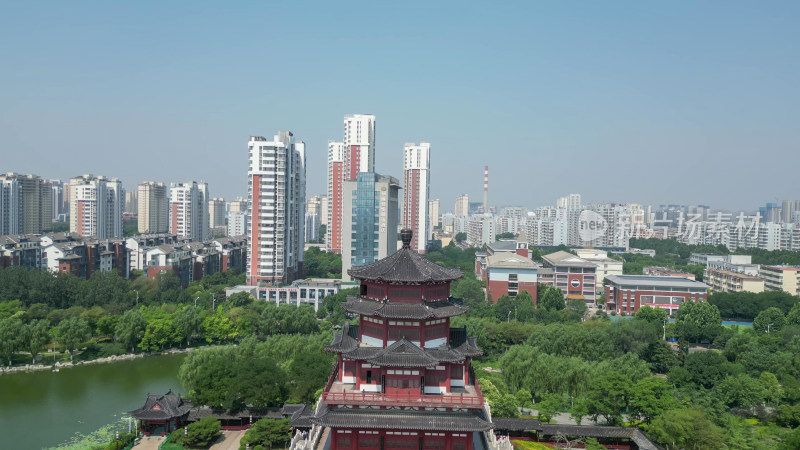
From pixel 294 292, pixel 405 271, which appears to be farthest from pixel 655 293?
pixel 405 271

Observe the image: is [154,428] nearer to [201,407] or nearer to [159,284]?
[201,407]

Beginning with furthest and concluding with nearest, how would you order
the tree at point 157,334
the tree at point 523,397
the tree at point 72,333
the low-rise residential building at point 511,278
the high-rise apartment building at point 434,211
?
the high-rise apartment building at point 434,211 → the low-rise residential building at point 511,278 → the tree at point 157,334 → the tree at point 72,333 → the tree at point 523,397

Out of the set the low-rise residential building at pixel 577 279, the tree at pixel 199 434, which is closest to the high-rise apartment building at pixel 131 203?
the low-rise residential building at pixel 577 279

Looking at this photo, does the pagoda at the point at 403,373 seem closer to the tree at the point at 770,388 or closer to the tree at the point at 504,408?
the tree at the point at 504,408

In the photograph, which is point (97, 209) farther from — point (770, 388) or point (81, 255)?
point (770, 388)

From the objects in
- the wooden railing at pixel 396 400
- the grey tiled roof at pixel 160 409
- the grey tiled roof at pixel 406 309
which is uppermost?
the grey tiled roof at pixel 406 309

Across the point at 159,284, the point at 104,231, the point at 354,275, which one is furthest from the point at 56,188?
the point at 354,275

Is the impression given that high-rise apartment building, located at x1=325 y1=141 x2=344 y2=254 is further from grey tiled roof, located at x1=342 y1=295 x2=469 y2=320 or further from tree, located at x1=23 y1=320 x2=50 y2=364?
grey tiled roof, located at x1=342 y1=295 x2=469 y2=320
